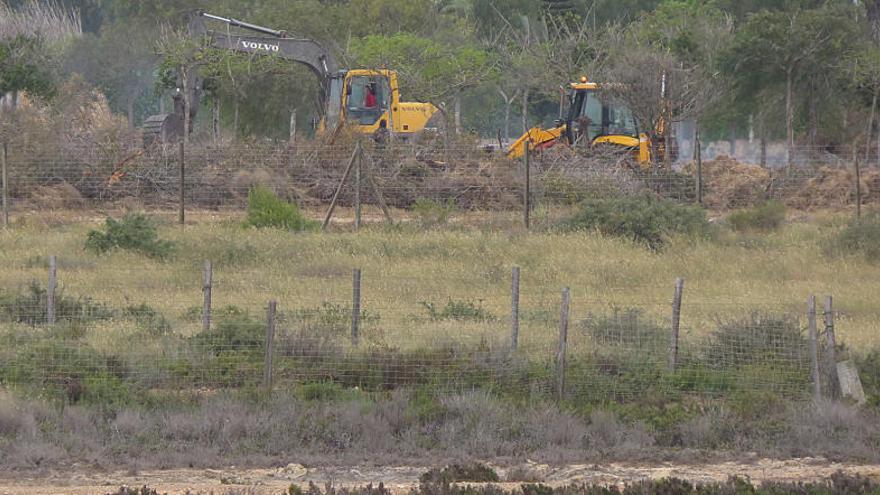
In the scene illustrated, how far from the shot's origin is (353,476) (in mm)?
11023

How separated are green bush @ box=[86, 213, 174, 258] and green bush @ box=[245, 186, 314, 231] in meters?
2.59

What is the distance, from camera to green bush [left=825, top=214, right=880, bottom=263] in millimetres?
21547

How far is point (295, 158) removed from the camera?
2791cm

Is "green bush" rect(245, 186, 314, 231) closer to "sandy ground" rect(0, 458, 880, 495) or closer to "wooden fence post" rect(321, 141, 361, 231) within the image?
"wooden fence post" rect(321, 141, 361, 231)

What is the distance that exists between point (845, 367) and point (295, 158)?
16.8 metres

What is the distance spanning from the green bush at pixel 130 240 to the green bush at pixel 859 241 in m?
10.4

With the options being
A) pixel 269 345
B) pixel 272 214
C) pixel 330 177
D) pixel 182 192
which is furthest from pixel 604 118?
pixel 269 345

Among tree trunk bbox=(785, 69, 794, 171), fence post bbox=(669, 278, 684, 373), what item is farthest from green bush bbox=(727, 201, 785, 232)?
A: fence post bbox=(669, 278, 684, 373)

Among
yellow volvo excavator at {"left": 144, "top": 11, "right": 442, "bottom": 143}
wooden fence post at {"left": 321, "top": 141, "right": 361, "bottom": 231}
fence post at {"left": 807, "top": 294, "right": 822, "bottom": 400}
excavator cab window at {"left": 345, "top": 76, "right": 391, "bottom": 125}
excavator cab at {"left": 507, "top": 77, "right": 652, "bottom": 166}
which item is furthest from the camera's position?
excavator cab window at {"left": 345, "top": 76, "right": 391, "bottom": 125}

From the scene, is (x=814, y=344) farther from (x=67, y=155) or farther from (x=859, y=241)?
(x=67, y=155)

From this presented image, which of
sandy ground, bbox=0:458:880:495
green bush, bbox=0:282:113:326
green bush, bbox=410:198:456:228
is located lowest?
sandy ground, bbox=0:458:880:495

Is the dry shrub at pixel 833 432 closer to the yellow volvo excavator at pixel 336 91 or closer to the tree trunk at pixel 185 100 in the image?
the yellow volvo excavator at pixel 336 91

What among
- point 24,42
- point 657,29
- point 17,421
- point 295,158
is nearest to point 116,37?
point 24,42

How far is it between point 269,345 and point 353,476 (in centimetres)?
224
